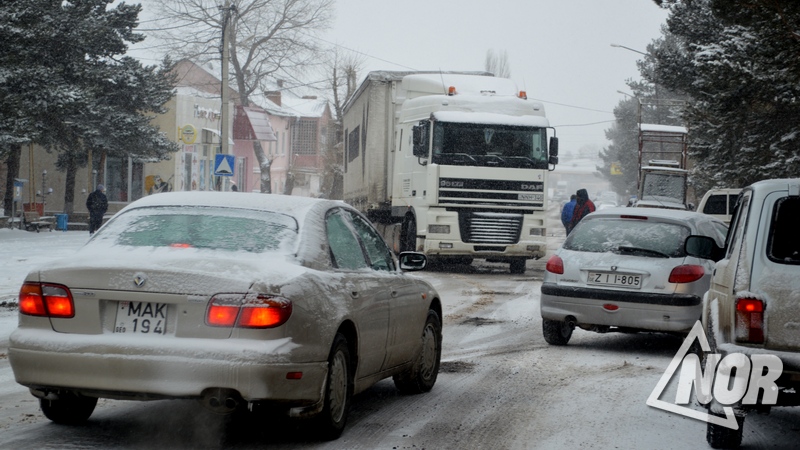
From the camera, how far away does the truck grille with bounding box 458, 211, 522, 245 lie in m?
21.3

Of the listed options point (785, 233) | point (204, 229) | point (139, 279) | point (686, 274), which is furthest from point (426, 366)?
point (686, 274)

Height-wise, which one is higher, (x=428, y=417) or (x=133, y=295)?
(x=133, y=295)

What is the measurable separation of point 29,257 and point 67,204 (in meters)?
19.4

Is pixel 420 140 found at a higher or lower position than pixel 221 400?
higher

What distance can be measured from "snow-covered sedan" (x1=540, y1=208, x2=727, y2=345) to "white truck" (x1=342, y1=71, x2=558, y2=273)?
965 centimetres

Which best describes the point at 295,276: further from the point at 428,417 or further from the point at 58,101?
the point at 58,101

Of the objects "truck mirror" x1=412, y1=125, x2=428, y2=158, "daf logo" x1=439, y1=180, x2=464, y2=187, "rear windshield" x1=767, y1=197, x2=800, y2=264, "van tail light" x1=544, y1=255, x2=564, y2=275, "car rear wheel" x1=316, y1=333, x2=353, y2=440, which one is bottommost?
"car rear wheel" x1=316, y1=333, x2=353, y2=440

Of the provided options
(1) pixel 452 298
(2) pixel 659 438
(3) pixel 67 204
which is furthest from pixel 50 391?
(3) pixel 67 204

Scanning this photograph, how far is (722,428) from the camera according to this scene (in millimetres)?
6164

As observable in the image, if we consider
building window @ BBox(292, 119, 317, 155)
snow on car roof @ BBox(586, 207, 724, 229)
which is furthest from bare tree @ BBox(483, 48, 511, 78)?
snow on car roof @ BBox(586, 207, 724, 229)

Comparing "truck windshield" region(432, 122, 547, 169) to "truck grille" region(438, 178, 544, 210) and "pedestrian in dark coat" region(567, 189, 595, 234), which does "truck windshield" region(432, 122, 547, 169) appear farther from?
"pedestrian in dark coat" region(567, 189, 595, 234)

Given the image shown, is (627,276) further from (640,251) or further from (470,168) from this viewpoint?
(470,168)

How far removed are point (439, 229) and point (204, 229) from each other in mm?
14970

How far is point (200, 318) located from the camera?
18.4ft
